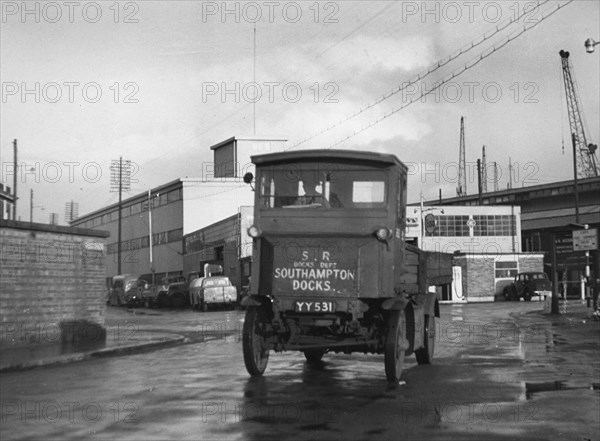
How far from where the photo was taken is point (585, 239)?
99.2 feet

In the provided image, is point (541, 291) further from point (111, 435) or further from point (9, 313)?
point (111, 435)

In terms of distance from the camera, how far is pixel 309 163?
1198cm

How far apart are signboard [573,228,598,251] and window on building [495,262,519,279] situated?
30695mm

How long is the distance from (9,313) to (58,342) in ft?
5.16

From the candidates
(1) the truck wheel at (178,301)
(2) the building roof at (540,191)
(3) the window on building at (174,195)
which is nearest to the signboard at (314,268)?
(1) the truck wheel at (178,301)

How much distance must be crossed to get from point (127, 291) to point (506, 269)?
94.4 ft

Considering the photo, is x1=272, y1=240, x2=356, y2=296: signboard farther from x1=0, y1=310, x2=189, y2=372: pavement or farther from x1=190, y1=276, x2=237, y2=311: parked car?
x1=190, y1=276, x2=237, y2=311: parked car

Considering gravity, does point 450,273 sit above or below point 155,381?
above

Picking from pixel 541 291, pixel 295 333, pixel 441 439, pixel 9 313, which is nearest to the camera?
pixel 441 439

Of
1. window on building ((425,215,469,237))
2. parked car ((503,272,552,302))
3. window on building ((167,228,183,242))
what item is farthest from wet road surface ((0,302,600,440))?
window on building ((167,228,183,242))

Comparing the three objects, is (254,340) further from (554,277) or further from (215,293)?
(215,293)

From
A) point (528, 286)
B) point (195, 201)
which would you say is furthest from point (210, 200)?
point (528, 286)

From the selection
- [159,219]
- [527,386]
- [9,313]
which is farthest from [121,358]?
[159,219]

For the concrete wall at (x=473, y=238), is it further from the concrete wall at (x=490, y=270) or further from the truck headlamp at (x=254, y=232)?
the truck headlamp at (x=254, y=232)
